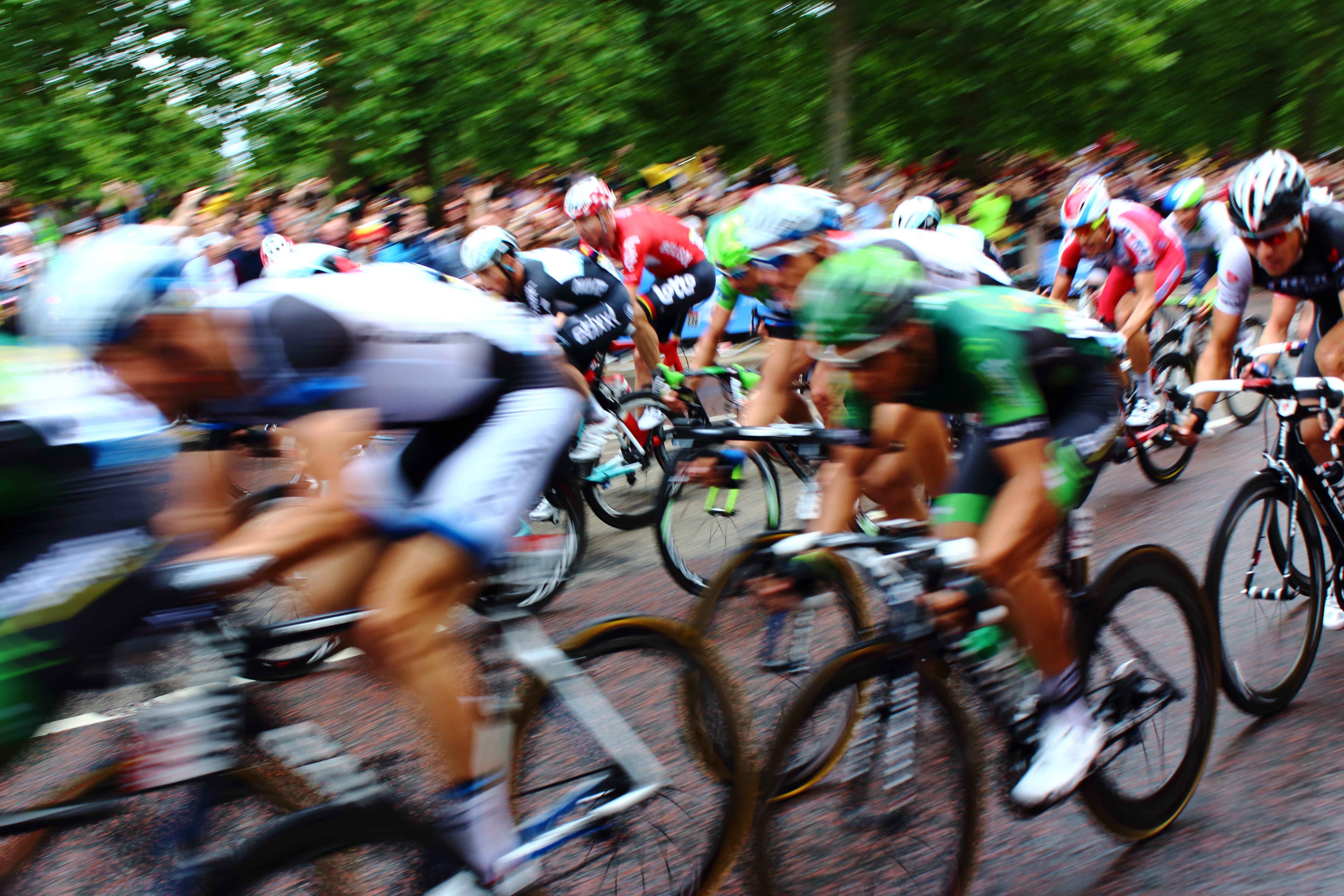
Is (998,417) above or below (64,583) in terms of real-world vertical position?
below

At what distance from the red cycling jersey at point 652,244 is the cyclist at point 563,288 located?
758mm

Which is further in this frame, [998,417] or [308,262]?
[308,262]

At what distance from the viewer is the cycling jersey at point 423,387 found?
9.29ft

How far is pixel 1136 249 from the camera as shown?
7609 mm

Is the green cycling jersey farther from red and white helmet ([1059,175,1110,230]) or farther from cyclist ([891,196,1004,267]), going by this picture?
red and white helmet ([1059,175,1110,230])

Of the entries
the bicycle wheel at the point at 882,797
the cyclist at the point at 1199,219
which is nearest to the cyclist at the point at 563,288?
the bicycle wheel at the point at 882,797

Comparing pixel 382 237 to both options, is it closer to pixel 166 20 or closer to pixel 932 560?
pixel 166 20

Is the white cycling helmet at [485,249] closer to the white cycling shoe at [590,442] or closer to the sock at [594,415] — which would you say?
the sock at [594,415]

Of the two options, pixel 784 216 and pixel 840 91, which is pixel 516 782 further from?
pixel 840 91

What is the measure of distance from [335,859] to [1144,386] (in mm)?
6542

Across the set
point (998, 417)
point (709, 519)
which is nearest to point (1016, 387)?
point (998, 417)

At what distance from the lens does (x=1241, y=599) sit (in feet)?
13.0

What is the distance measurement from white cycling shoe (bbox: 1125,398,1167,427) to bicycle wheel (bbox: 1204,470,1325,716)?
3076mm

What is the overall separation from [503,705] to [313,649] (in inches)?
71.3
